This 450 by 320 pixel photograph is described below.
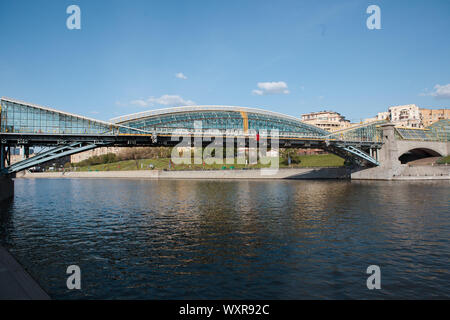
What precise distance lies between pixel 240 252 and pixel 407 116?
19138 centimetres

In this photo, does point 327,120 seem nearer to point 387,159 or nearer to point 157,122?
point 387,159

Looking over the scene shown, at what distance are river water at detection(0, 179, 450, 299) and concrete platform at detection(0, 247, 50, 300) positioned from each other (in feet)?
2.64

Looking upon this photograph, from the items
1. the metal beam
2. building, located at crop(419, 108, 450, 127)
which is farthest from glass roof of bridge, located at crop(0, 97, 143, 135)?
building, located at crop(419, 108, 450, 127)

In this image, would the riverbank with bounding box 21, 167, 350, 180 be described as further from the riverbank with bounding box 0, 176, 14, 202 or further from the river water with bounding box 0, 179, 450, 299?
the riverbank with bounding box 0, 176, 14, 202

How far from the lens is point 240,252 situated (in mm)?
15461

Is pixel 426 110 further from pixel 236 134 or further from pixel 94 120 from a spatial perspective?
pixel 94 120

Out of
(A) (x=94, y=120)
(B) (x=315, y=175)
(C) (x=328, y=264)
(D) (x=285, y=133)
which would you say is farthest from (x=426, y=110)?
(C) (x=328, y=264)

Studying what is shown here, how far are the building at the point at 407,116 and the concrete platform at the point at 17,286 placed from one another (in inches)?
7211

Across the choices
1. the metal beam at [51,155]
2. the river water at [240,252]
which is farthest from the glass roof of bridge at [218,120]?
the river water at [240,252]

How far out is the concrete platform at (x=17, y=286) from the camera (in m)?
9.25

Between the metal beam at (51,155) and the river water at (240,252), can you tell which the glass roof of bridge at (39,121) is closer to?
the metal beam at (51,155)

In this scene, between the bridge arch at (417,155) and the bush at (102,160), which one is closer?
the bridge arch at (417,155)

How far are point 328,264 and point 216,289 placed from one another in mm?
5106

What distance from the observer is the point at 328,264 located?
44.0 ft
